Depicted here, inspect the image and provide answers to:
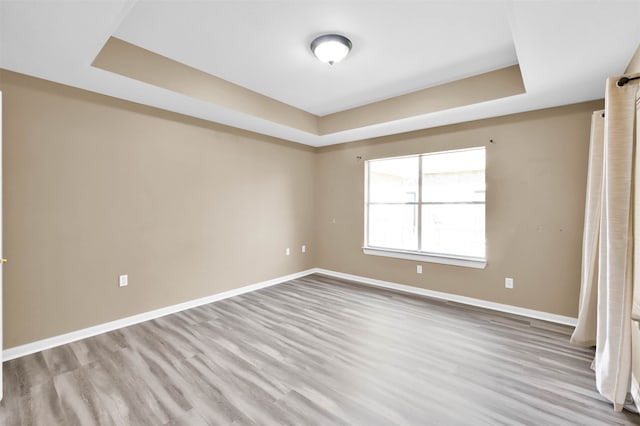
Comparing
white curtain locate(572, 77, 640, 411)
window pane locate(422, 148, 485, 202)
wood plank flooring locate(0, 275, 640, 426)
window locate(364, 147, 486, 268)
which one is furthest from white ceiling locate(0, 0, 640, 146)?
wood plank flooring locate(0, 275, 640, 426)

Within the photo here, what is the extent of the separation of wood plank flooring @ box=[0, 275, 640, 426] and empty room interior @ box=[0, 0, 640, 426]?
2cm

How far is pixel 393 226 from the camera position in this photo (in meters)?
4.84

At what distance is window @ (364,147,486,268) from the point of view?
3979 mm

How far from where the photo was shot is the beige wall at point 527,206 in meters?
3.25

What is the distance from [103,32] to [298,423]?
2.90 m

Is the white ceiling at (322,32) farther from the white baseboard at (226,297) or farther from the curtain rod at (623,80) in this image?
the white baseboard at (226,297)

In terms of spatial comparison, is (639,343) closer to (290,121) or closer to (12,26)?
(290,121)

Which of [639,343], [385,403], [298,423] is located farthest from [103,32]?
[639,343]

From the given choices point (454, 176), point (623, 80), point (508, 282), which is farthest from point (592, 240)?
point (454, 176)

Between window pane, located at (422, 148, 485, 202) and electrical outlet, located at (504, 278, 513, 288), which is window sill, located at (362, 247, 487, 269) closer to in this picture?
electrical outlet, located at (504, 278, 513, 288)

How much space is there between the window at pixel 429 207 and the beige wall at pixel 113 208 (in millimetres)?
1944

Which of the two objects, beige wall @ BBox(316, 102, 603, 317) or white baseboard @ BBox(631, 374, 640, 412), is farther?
beige wall @ BBox(316, 102, 603, 317)

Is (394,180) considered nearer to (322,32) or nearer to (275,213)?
(275,213)

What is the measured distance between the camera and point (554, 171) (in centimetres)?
335
